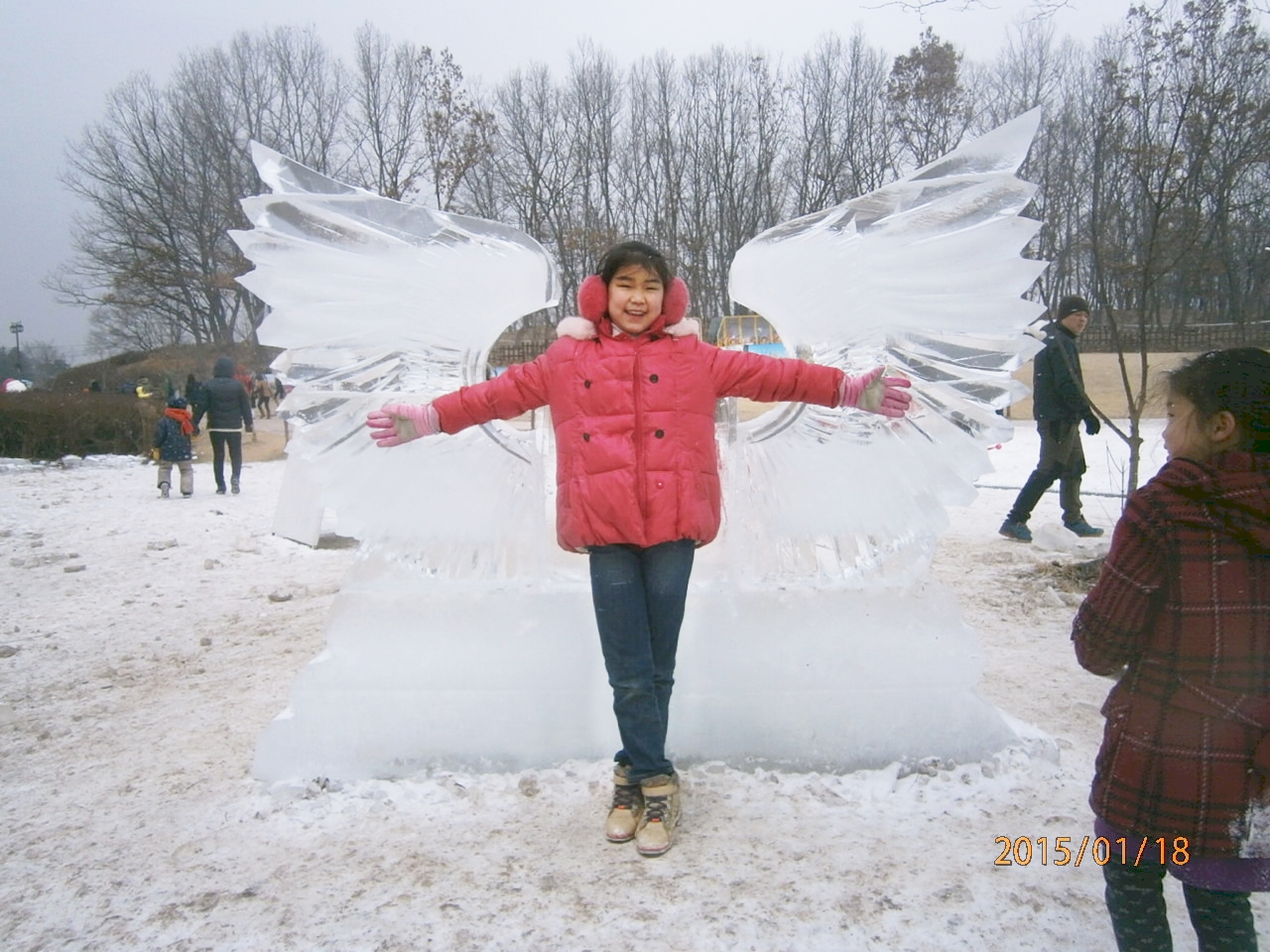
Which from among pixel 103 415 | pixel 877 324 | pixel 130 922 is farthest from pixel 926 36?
pixel 130 922

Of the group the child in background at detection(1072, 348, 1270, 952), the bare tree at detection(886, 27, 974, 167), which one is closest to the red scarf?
the child in background at detection(1072, 348, 1270, 952)

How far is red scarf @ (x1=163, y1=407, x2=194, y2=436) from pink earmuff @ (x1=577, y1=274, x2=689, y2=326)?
898 centimetres

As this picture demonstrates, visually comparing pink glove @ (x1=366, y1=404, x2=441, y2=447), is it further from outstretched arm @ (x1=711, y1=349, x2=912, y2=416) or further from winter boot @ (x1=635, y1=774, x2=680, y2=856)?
winter boot @ (x1=635, y1=774, x2=680, y2=856)

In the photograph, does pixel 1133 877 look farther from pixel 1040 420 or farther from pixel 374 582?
pixel 1040 420

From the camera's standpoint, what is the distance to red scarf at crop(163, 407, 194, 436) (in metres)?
9.94

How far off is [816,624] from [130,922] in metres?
2.06

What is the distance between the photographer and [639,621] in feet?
7.88

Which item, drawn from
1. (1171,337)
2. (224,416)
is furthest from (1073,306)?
(1171,337)

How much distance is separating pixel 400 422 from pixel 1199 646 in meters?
1.97

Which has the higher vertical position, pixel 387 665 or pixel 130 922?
pixel 387 665

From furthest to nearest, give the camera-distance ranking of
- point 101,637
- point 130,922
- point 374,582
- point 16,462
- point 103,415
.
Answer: point 103,415 → point 16,462 → point 101,637 → point 374,582 → point 130,922

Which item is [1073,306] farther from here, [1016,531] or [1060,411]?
[1016,531]

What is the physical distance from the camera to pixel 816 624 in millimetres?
2889

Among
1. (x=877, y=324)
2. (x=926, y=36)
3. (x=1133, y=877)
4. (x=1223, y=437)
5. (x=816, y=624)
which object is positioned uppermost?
(x=926, y=36)
